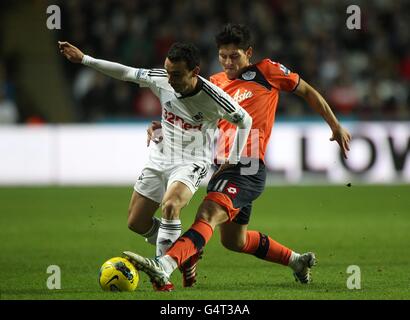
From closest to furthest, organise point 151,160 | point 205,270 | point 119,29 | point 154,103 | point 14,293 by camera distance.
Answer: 1. point 14,293
2. point 151,160
3. point 205,270
4. point 154,103
5. point 119,29

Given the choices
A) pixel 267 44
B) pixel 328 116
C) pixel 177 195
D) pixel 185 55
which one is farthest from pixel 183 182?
pixel 267 44

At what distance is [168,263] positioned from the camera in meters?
6.14

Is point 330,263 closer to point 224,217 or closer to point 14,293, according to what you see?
point 224,217

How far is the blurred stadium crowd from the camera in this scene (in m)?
16.8

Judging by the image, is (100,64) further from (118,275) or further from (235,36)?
(118,275)

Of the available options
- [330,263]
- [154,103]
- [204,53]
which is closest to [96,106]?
[154,103]

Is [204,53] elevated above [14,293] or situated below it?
above

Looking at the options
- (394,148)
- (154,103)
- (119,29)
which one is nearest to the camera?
(394,148)

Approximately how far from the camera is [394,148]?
1480cm

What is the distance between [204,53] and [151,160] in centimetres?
1035

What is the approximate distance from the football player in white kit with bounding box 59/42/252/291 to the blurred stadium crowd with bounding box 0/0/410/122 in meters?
9.17

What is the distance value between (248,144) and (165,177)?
0.65 meters

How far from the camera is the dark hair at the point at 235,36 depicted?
7.03 metres

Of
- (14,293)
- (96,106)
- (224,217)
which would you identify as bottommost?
(14,293)
